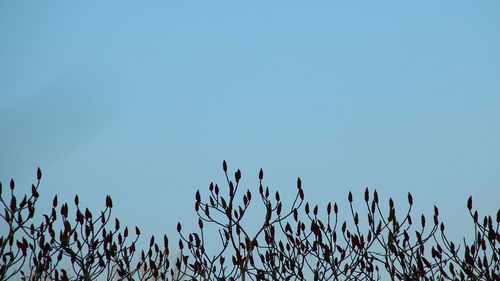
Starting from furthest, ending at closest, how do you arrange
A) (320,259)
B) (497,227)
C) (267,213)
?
(320,259)
(267,213)
(497,227)

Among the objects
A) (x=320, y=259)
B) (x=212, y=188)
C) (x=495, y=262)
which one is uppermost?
(x=212, y=188)

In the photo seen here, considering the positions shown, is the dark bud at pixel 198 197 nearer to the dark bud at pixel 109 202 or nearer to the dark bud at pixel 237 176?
the dark bud at pixel 237 176

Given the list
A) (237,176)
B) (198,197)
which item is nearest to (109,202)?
(198,197)

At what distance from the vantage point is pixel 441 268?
7.02 meters

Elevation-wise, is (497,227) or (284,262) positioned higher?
(284,262)

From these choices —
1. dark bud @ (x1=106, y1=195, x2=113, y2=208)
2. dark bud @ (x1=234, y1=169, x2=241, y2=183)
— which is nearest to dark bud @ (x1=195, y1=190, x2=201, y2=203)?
dark bud @ (x1=234, y1=169, x2=241, y2=183)

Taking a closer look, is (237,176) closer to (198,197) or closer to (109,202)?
(198,197)

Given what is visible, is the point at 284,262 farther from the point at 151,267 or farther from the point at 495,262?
the point at 495,262

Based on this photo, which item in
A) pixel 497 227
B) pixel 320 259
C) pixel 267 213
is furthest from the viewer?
pixel 320 259

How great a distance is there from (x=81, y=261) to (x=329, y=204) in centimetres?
308

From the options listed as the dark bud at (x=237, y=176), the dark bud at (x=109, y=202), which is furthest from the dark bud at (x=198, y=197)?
the dark bud at (x=109, y=202)

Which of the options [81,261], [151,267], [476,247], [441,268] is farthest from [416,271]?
[81,261]

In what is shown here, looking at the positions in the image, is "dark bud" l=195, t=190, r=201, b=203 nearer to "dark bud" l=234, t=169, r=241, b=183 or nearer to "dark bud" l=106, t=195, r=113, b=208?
"dark bud" l=234, t=169, r=241, b=183

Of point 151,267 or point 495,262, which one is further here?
point 151,267
